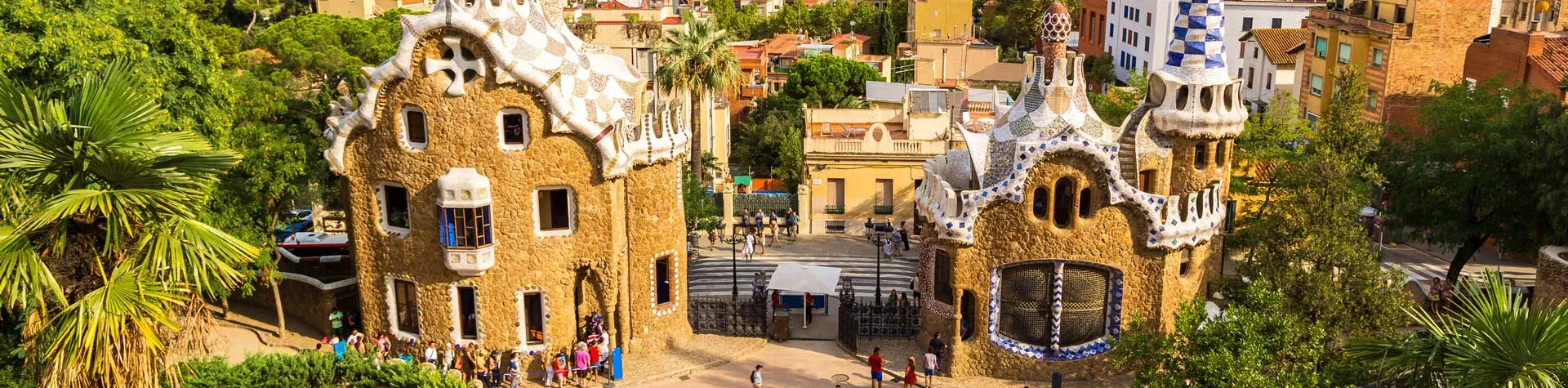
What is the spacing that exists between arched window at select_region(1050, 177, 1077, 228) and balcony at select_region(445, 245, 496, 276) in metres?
14.0

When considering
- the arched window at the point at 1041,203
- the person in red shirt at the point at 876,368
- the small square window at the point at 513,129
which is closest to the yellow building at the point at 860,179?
the person in red shirt at the point at 876,368

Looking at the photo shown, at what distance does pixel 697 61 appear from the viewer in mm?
49688

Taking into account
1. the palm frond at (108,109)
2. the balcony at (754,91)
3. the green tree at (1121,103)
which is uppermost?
the palm frond at (108,109)

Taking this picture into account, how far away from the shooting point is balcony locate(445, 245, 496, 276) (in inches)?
1212

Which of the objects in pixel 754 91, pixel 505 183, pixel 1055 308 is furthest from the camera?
pixel 754 91

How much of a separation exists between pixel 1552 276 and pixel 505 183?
25.7 metres

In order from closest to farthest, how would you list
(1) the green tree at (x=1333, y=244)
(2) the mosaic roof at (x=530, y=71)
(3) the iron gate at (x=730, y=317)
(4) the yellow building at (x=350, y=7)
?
(1) the green tree at (x=1333, y=244)
(2) the mosaic roof at (x=530, y=71)
(3) the iron gate at (x=730, y=317)
(4) the yellow building at (x=350, y=7)

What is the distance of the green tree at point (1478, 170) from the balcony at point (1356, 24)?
16155 millimetres

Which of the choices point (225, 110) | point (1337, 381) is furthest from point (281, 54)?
point (1337, 381)

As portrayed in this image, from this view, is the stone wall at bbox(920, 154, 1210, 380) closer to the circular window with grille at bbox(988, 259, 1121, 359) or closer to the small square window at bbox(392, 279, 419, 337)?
the circular window with grille at bbox(988, 259, 1121, 359)

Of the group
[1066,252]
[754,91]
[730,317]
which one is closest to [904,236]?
[730,317]

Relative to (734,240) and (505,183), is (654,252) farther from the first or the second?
(734,240)

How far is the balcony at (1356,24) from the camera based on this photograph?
56.2 meters

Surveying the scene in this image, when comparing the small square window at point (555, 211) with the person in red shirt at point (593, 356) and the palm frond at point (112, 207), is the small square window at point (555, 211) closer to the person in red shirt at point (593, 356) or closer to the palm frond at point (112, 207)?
the person in red shirt at point (593, 356)
